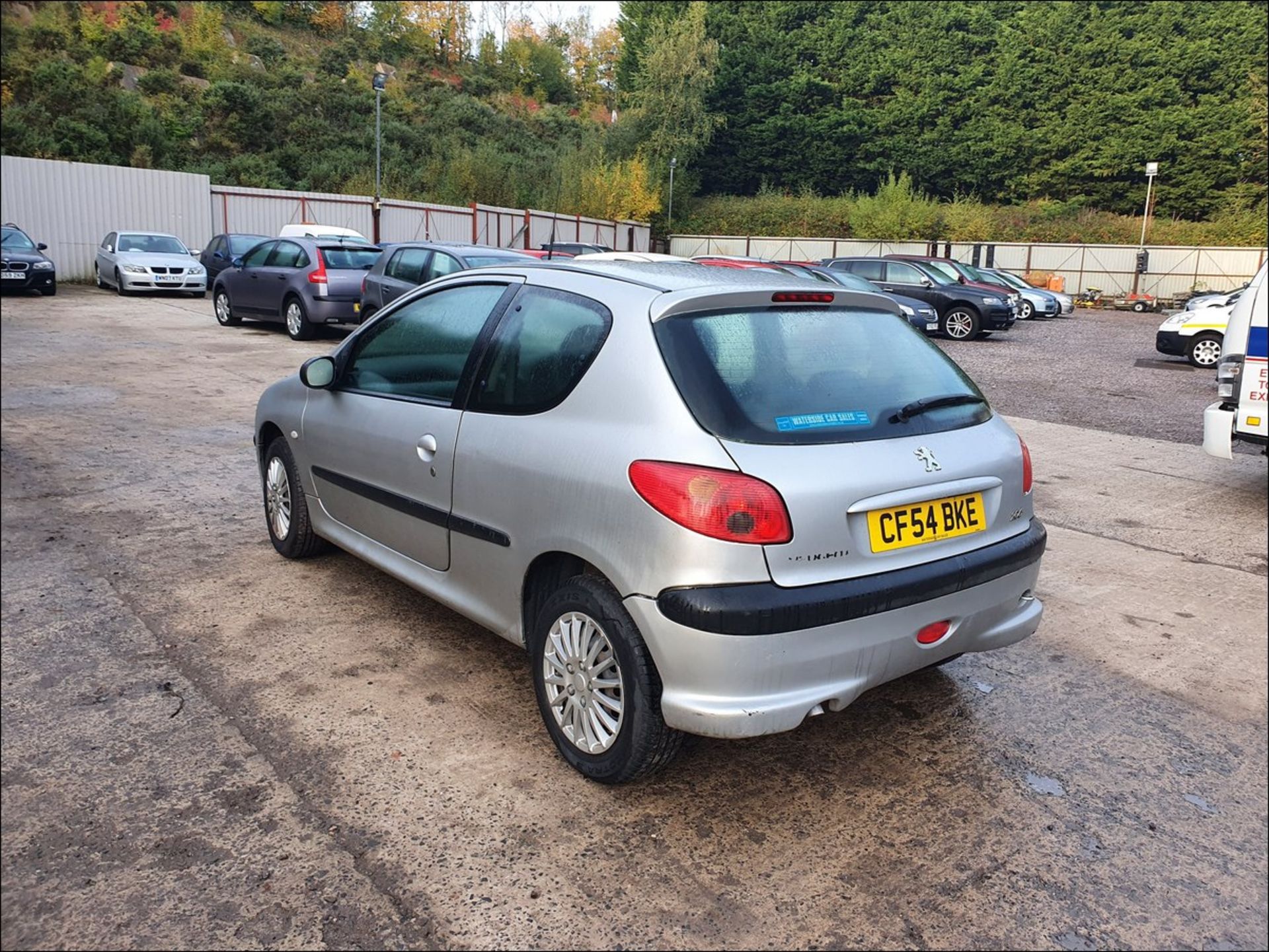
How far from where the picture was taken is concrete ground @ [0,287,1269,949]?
6.70 feet

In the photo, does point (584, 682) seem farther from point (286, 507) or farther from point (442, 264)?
point (442, 264)

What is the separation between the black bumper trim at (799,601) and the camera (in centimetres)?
254

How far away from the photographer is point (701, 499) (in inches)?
103

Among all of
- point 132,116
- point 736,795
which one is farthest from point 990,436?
point 132,116

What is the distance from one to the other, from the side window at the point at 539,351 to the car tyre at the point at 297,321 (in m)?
11.8

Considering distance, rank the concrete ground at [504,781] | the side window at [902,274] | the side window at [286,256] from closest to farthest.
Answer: the concrete ground at [504,781]
the side window at [286,256]
the side window at [902,274]

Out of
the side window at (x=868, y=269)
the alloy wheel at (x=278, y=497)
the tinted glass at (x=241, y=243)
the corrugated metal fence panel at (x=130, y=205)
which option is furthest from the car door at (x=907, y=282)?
the alloy wheel at (x=278, y=497)

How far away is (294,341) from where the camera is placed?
1436 cm

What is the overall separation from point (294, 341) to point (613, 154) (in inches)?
1662

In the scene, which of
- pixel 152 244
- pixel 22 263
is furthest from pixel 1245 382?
pixel 152 244

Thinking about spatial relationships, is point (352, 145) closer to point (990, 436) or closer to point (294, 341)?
point (294, 341)

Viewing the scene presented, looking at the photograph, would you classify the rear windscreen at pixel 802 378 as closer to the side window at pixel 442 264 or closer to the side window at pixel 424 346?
the side window at pixel 424 346

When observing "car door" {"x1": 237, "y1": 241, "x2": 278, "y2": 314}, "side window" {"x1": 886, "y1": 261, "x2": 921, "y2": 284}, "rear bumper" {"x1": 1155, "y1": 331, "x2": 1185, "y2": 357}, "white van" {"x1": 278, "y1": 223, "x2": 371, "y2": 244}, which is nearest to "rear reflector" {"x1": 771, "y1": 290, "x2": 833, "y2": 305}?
"car door" {"x1": 237, "y1": 241, "x2": 278, "y2": 314}

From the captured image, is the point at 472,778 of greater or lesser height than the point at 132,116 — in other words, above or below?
below
